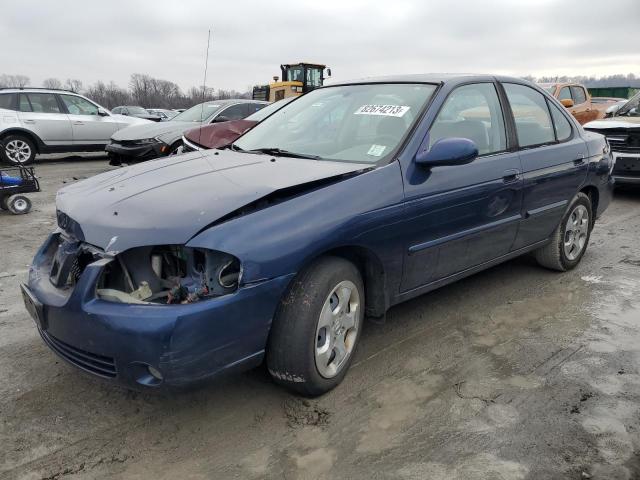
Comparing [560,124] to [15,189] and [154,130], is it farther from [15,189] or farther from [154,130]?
[154,130]

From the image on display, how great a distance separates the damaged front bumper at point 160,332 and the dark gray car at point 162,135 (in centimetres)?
685

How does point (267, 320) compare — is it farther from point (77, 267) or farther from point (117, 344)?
point (77, 267)

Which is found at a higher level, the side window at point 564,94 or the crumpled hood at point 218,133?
the side window at point 564,94

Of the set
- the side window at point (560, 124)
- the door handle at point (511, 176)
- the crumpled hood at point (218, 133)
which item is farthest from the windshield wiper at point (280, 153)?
the crumpled hood at point (218, 133)

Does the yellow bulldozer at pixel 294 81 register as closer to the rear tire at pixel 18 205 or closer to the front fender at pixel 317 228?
the rear tire at pixel 18 205

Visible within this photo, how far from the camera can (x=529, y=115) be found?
4156 millimetres

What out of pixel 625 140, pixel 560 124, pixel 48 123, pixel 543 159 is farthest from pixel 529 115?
pixel 48 123

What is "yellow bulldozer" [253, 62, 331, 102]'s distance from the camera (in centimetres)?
1833

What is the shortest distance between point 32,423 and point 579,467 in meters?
2.52

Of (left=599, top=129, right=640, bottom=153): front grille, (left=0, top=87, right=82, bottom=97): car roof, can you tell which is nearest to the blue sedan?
(left=599, top=129, right=640, bottom=153): front grille

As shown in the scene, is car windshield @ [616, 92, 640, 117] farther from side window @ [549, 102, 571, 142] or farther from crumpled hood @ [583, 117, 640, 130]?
side window @ [549, 102, 571, 142]

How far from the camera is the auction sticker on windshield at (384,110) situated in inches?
133

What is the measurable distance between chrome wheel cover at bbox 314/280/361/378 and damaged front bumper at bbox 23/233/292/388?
0.34 metres

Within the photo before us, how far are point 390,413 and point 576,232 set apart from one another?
3052 mm
